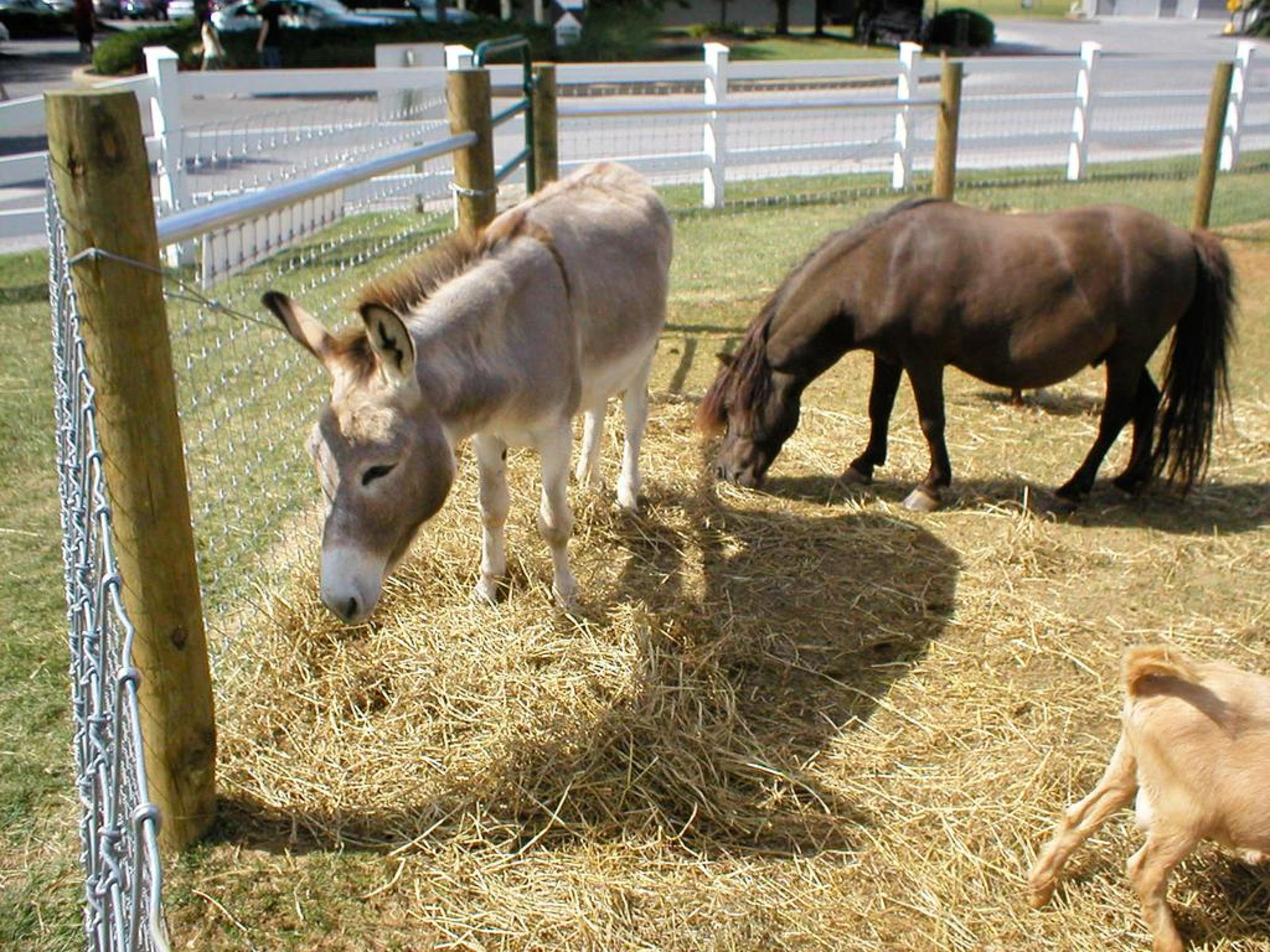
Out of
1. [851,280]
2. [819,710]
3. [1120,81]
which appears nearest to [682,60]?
[1120,81]

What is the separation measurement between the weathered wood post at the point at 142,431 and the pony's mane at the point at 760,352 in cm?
321

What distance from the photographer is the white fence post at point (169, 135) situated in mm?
9188

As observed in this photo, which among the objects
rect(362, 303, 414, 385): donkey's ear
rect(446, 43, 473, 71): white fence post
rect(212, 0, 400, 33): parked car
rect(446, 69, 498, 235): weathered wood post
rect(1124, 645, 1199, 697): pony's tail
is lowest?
rect(1124, 645, 1199, 697): pony's tail

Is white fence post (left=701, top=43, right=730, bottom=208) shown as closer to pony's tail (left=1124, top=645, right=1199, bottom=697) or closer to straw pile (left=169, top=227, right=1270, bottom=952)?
straw pile (left=169, top=227, right=1270, bottom=952)

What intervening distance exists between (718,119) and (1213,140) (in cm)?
513

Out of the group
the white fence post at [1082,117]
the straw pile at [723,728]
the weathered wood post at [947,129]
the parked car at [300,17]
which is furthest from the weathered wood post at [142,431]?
the parked car at [300,17]

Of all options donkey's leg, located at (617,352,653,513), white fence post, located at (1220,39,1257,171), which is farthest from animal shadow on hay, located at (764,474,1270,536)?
white fence post, located at (1220,39,1257,171)

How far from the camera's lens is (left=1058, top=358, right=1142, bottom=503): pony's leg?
5.23 meters

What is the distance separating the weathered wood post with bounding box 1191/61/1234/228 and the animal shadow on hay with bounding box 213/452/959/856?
6985mm

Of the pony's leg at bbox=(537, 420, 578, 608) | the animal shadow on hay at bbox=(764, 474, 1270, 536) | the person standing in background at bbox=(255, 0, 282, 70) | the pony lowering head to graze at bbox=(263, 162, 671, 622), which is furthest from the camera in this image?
the person standing in background at bbox=(255, 0, 282, 70)

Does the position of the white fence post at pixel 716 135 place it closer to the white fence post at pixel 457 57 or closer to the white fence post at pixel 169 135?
the white fence post at pixel 457 57

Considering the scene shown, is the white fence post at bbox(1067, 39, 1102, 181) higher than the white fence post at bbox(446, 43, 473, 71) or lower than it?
lower

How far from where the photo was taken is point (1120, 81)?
86.9 ft

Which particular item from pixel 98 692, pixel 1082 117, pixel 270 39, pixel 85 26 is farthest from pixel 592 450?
pixel 85 26
